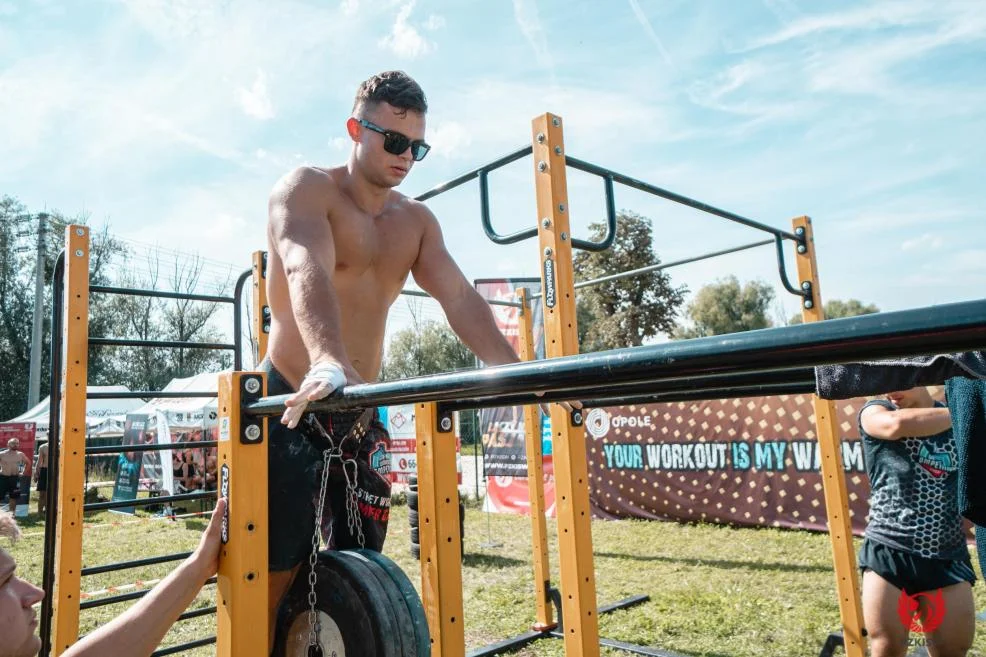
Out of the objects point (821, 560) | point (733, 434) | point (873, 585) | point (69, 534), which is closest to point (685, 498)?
point (733, 434)

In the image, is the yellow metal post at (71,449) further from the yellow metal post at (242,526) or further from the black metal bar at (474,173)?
the yellow metal post at (242,526)

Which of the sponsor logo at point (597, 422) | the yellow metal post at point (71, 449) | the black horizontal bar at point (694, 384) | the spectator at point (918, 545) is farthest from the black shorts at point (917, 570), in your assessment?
the yellow metal post at point (71, 449)

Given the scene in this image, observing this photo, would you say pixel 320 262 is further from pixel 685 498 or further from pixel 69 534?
pixel 685 498

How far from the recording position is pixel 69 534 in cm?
341

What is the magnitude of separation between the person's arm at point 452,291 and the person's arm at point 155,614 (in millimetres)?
1034

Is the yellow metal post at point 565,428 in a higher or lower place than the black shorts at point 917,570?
higher

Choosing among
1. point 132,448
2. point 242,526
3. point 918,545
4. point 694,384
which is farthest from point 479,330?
point 132,448

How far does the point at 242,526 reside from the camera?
56.1 inches

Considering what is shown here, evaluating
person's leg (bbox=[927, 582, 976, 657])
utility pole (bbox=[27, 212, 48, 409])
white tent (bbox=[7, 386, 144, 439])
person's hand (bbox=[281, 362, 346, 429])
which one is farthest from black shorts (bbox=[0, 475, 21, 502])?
person's leg (bbox=[927, 582, 976, 657])

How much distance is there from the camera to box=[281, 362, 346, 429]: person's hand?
4.13ft

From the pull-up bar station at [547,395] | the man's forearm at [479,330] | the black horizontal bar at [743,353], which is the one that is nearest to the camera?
the black horizontal bar at [743,353]

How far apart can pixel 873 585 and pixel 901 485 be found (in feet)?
1.40

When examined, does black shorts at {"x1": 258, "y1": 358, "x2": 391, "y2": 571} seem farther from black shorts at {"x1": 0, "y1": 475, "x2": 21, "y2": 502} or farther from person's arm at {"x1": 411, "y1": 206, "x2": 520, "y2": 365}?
black shorts at {"x1": 0, "y1": 475, "x2": 21, "y2": 502}

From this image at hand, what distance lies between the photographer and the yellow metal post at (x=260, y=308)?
3.67 m
